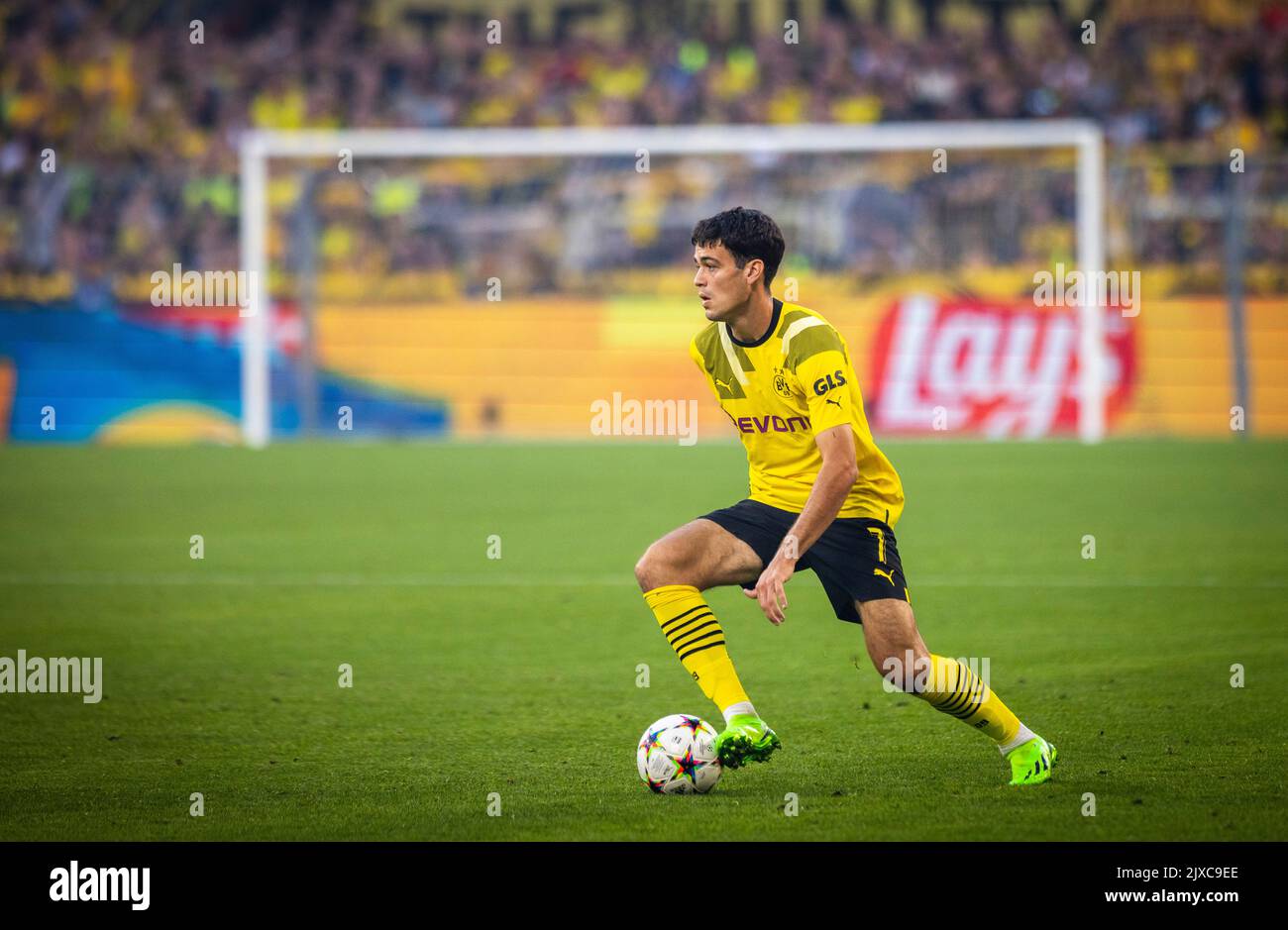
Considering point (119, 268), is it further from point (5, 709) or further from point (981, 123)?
point (5, 709)

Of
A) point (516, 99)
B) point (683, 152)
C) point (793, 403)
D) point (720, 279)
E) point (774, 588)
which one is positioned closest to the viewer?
point (774, 588)

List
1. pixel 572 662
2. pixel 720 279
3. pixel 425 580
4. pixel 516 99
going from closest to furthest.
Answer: pixel 720 279 < pixel 572 662 < pixel 425 580 < pixel 516 99

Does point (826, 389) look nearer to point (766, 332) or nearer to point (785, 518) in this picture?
point (766, 332)

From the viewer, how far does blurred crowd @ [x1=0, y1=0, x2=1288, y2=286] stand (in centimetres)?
2116

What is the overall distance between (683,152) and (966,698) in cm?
1591

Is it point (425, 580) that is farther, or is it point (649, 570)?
point (425, 580)

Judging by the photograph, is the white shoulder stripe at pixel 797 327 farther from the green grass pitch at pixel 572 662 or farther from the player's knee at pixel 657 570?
the green grass pitch at pixel 572 662

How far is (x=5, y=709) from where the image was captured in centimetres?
730

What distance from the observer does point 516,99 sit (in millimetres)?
25828

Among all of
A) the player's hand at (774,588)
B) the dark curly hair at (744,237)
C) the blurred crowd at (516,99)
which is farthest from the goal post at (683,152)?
the player's hand at (774,588)

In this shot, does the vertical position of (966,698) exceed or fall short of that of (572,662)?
it falls short

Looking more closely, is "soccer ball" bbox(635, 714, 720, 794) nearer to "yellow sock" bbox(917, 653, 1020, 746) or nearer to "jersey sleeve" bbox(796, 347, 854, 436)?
"yellow sock" bbox(917, 653, 1020, 746)

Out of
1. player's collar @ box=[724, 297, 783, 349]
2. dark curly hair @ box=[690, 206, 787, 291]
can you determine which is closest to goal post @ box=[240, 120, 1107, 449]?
player's collar @ box=[724, 297, 783, 349]

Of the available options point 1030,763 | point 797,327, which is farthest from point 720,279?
point 1030,763
